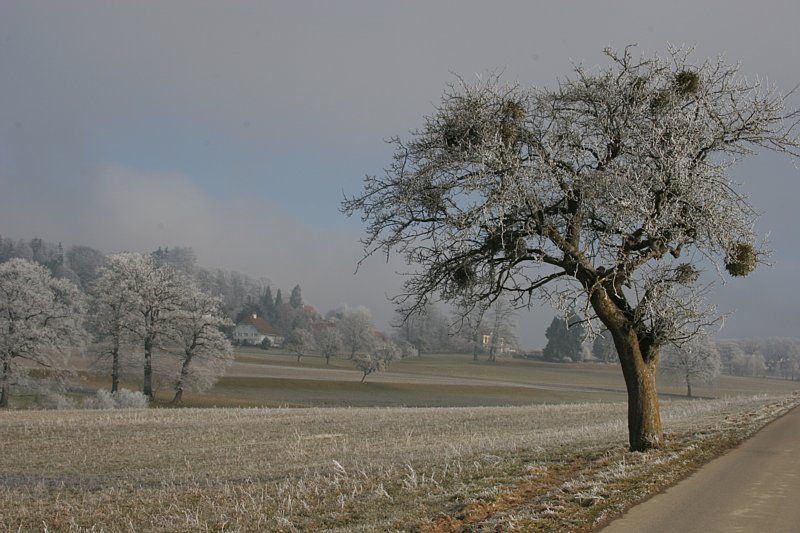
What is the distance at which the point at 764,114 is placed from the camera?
39.4 feet

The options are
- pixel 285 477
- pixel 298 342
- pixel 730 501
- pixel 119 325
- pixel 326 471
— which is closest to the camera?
pixel 730 501

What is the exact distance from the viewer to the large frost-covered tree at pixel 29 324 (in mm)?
48281

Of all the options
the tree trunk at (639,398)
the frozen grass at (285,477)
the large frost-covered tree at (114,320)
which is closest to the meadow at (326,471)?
the frozen grass at (285,477)

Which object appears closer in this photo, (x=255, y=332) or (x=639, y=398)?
(x=639, y=398)

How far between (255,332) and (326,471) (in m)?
145

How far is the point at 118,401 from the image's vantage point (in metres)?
47.6

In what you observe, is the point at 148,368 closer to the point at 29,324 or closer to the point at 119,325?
the point at 119,325

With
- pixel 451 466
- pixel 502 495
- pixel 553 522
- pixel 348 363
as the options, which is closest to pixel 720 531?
pixel 553 522

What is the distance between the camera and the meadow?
8.63 metres

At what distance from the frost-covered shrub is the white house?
98.0 m

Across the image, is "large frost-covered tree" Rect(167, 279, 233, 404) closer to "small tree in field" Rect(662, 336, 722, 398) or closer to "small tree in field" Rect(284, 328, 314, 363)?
"small tree in field" Rect(662, 336, 722, 398)

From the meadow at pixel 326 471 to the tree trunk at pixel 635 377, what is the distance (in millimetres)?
577

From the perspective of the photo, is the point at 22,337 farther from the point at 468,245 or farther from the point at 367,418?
the point at 468,245

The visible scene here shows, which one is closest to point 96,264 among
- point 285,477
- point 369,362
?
point 369,362
